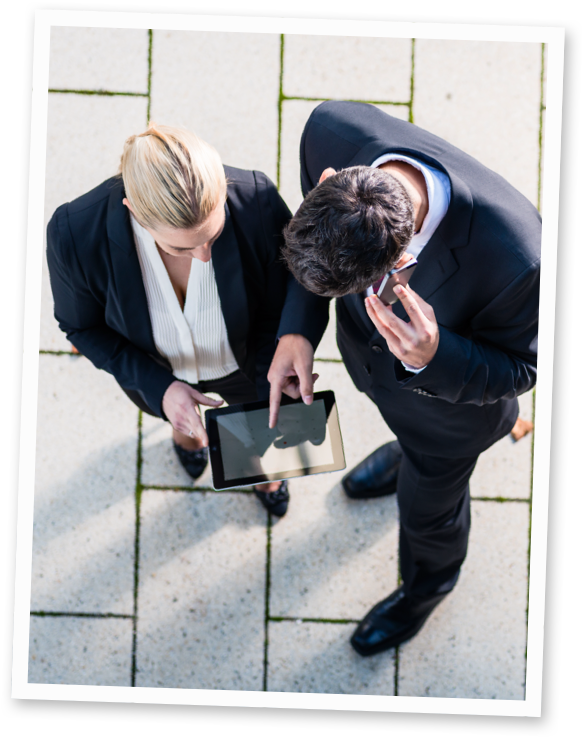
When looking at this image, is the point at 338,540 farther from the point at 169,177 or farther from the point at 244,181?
the point at 169,177

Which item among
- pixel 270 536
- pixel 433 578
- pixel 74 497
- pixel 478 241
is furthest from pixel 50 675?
pixel 478 241

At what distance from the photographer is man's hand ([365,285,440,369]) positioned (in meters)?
1.62

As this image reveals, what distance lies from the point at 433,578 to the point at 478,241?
1.88 metres

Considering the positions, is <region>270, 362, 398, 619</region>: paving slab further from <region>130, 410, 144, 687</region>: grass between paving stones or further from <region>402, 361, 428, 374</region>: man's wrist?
<region>402, 361, 428, 374</region>: man's wrist

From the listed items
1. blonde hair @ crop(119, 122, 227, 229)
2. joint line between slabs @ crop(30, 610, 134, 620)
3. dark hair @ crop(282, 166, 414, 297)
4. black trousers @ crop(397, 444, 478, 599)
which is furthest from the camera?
joint line between slabs @ crop(30, 610, 134, 620)

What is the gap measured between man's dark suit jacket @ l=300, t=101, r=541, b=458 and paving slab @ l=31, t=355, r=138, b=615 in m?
1.62

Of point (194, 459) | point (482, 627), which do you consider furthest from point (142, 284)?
point (482, 627)

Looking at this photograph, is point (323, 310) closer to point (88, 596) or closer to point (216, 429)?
point (216, 429)

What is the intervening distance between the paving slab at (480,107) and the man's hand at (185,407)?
6.84 feet

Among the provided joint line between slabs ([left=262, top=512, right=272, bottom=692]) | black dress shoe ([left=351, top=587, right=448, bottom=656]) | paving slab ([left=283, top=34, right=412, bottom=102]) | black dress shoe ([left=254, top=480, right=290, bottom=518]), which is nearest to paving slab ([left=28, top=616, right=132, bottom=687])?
joint line between slabs ([left=262, top=512, right=272, bottom=692])

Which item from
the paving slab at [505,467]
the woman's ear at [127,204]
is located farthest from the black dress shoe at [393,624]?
the woman's ear at [127,204]

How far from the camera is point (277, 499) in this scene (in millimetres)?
3115

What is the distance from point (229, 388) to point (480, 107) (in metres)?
2.13

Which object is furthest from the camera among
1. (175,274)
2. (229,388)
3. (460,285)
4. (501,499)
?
(501,499)
